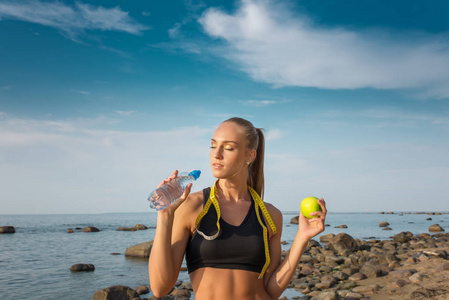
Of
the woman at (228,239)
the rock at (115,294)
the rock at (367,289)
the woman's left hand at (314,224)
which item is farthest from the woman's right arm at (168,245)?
the rock at (367,289)

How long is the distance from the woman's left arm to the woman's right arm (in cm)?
80

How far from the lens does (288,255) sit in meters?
3.31

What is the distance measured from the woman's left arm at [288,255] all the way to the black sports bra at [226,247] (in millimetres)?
192

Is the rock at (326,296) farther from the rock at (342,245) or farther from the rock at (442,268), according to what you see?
the rock at (342,245)

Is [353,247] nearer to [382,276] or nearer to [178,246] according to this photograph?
[382,276]

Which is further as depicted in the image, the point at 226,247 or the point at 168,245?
the point at 226,247

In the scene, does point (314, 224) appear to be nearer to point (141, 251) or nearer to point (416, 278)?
point (416, 278)

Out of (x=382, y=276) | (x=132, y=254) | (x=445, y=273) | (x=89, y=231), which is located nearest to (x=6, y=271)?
(x=132, y=254)

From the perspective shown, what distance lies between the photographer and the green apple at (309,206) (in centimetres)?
327

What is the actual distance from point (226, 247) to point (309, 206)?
0.81 m

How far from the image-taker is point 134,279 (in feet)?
50.6

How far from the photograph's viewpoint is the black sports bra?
120 inches

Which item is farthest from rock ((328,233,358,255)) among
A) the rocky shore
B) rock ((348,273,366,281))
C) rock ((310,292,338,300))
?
rock ((310,292,338,300))

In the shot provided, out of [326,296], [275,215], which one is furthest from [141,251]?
[275,215]
